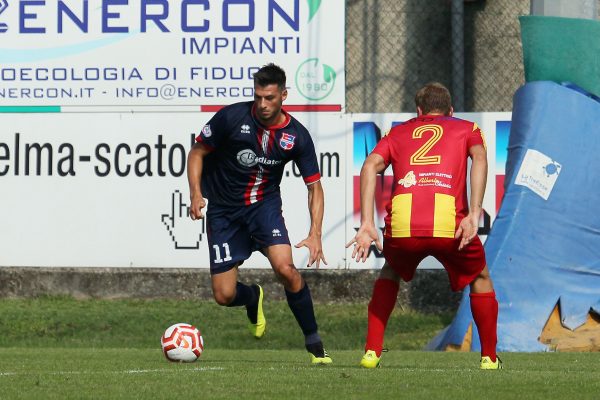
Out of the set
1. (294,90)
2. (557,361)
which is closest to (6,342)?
(294,90)

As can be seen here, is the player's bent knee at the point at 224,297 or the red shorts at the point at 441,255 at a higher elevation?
the red shorts at the point at 441,255

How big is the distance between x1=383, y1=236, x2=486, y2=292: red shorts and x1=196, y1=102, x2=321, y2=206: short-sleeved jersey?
1.46 metres

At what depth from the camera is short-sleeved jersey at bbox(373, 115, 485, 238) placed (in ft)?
27.3

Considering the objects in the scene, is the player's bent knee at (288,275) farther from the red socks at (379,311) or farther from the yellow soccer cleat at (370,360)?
the yellow soccer cleat at (370,360)

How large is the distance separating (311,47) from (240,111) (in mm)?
5495

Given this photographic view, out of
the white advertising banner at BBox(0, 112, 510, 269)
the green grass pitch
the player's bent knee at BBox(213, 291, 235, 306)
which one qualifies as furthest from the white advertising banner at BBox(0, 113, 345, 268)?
the player's bent knee at BBox(213, 291, 235, 306)

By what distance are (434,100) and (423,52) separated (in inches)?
307

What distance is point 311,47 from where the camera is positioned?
50.0 feet

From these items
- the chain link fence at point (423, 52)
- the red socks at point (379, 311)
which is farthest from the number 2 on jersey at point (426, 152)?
the chain link fence at point (423, 52)

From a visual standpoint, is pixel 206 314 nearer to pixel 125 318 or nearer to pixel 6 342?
pixel 125 318

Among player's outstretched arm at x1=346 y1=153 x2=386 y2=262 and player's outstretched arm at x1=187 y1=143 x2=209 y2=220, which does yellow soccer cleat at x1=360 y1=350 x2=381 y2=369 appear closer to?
player's outstretched arm at x1=346 y1=153 x2=386 y2=262

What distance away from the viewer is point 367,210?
27.0 feet

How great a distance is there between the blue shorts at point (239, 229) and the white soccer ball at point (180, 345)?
640 millimetres

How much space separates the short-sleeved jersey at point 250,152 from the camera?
32.1ft
